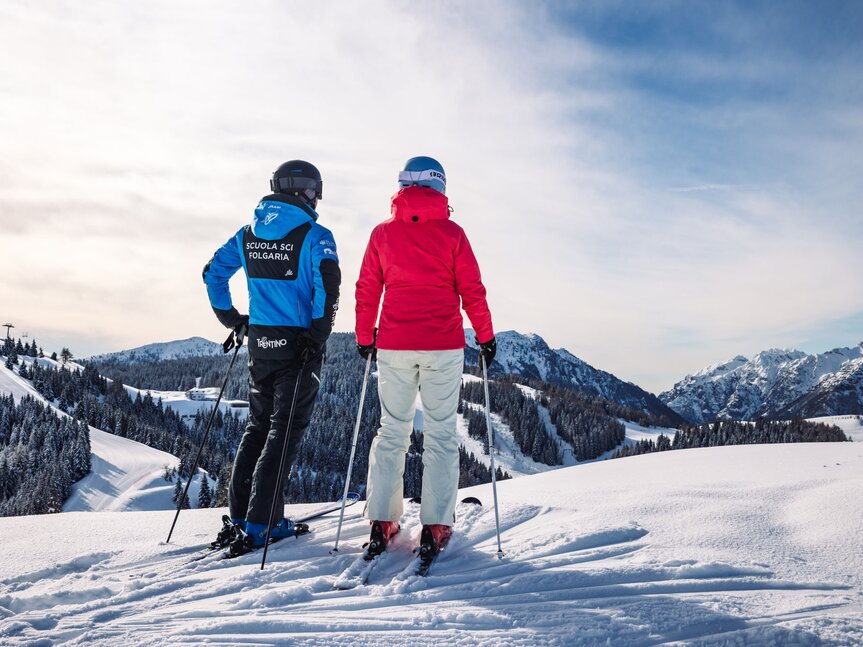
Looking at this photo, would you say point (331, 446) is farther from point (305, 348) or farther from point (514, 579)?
point (514, 579)

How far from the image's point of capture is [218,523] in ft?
17.1

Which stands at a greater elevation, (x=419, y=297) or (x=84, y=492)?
(x=419, y=297)

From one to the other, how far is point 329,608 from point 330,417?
132 metres

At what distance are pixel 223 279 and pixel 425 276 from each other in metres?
2.31

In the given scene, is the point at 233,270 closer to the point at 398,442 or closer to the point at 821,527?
the point at 398,442

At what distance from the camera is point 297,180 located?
4680 millimetres

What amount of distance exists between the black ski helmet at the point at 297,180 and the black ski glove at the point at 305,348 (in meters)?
1.35

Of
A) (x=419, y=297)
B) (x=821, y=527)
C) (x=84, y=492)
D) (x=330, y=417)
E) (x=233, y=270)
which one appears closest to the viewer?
(x=821, y=527)

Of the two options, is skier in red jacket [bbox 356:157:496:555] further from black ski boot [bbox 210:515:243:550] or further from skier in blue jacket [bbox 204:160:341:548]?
black ski boot [bbox 210:515:243:550]

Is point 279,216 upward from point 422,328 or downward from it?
upward

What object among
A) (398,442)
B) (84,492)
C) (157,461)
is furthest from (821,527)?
(157,461)

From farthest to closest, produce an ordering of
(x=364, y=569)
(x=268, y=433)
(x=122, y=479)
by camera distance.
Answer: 1. (x=122, y=479)
2. (x=268, y=433)
3. (x=364, y=569)

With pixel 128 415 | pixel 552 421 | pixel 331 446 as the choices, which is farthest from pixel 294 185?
pixel 128 415

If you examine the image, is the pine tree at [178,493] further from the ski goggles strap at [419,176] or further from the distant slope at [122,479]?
the distant slope at [122,479]
